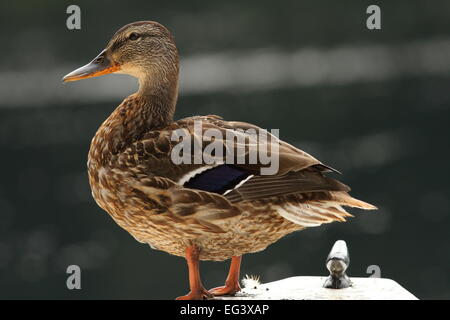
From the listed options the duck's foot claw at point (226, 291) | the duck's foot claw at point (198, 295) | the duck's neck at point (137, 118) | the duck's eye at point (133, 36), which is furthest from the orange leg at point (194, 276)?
the duck's eye at point (133, 36)

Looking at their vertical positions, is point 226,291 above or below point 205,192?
below

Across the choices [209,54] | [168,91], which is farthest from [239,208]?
[209,54]

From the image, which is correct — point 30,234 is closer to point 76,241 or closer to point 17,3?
point 76,241

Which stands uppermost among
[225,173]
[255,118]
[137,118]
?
[137,118]

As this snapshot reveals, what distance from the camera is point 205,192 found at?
16.8 ft

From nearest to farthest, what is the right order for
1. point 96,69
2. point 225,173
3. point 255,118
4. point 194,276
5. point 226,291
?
1. point 225,173
2. point 194,276
3. point 226,291
4. point 96,69
5. point 255,118

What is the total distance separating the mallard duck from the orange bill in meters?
0.34

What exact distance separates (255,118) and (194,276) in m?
15.2

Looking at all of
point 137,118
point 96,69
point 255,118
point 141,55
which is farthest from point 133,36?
point 255,118

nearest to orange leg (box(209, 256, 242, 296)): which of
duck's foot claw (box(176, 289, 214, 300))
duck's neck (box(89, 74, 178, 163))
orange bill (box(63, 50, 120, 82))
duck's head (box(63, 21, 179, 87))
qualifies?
duck's foot claw (box(176, 289, 214, 300))

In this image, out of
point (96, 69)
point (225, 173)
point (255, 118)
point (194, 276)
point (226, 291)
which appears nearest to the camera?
point (225, 173)

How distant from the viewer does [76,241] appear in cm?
1683

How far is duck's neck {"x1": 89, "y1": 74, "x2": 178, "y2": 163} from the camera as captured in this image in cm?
548

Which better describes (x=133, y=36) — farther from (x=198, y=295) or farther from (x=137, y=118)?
(x=198, y=295)
